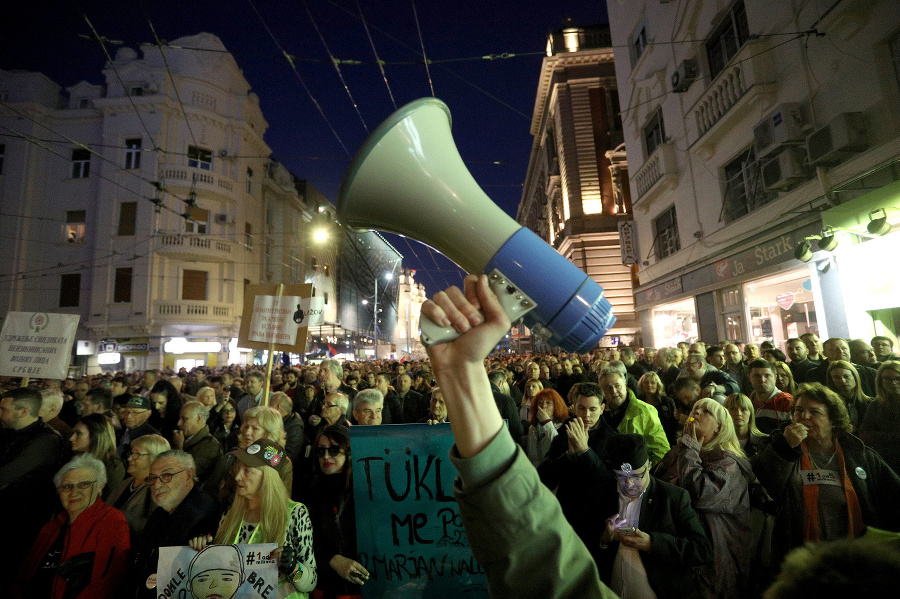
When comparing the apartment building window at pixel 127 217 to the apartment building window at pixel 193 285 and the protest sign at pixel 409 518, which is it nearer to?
the apartment building window at pixel 193 285

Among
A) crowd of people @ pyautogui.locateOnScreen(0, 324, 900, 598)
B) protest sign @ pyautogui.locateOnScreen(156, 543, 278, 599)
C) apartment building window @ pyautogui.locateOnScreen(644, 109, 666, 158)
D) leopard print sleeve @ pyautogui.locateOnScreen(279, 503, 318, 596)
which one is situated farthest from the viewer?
apartment building window @ pyautogui.locateOnScreen(644, 109, 666, 158)

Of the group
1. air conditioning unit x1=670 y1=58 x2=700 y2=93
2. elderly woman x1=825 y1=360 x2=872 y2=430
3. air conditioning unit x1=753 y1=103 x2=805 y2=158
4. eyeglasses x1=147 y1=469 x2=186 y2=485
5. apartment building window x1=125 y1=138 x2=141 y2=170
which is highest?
apartment building window x1=125 y1=138 x2=141 y2=170

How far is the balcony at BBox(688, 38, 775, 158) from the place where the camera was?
8.66 m

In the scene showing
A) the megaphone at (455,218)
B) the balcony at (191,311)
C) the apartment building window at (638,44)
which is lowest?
the megaphone at (455,218)

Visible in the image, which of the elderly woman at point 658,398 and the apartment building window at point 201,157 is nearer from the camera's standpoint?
the elderly woman at point 658,398

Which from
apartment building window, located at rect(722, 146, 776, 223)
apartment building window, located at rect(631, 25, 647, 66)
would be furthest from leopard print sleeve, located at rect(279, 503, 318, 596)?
apartment building window, located at rect(631, 25, 647, 66)

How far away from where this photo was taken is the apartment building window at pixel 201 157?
23.6 metres

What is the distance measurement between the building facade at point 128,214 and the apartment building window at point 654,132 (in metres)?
20.2

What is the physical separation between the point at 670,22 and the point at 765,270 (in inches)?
314

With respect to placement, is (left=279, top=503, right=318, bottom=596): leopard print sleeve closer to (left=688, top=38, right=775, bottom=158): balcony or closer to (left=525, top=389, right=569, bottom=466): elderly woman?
(left=525, top=389, right=569, bottom=466): elderly woman

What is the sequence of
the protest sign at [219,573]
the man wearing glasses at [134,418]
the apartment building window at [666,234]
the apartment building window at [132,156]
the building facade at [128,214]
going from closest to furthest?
1. the protest sign at [219,573]
2. the man wearing glasses at [134,418]
3. the apartment building window at [666,234]
4. the building facade at [128,214]
5. the apartment building window at [132,156]

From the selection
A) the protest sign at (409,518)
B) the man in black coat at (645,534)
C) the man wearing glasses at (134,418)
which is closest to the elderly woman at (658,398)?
the man in black coat at (645,534)

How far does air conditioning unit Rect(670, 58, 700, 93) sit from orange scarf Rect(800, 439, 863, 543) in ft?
36.6

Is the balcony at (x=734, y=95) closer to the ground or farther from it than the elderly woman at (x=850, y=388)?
farther from it
